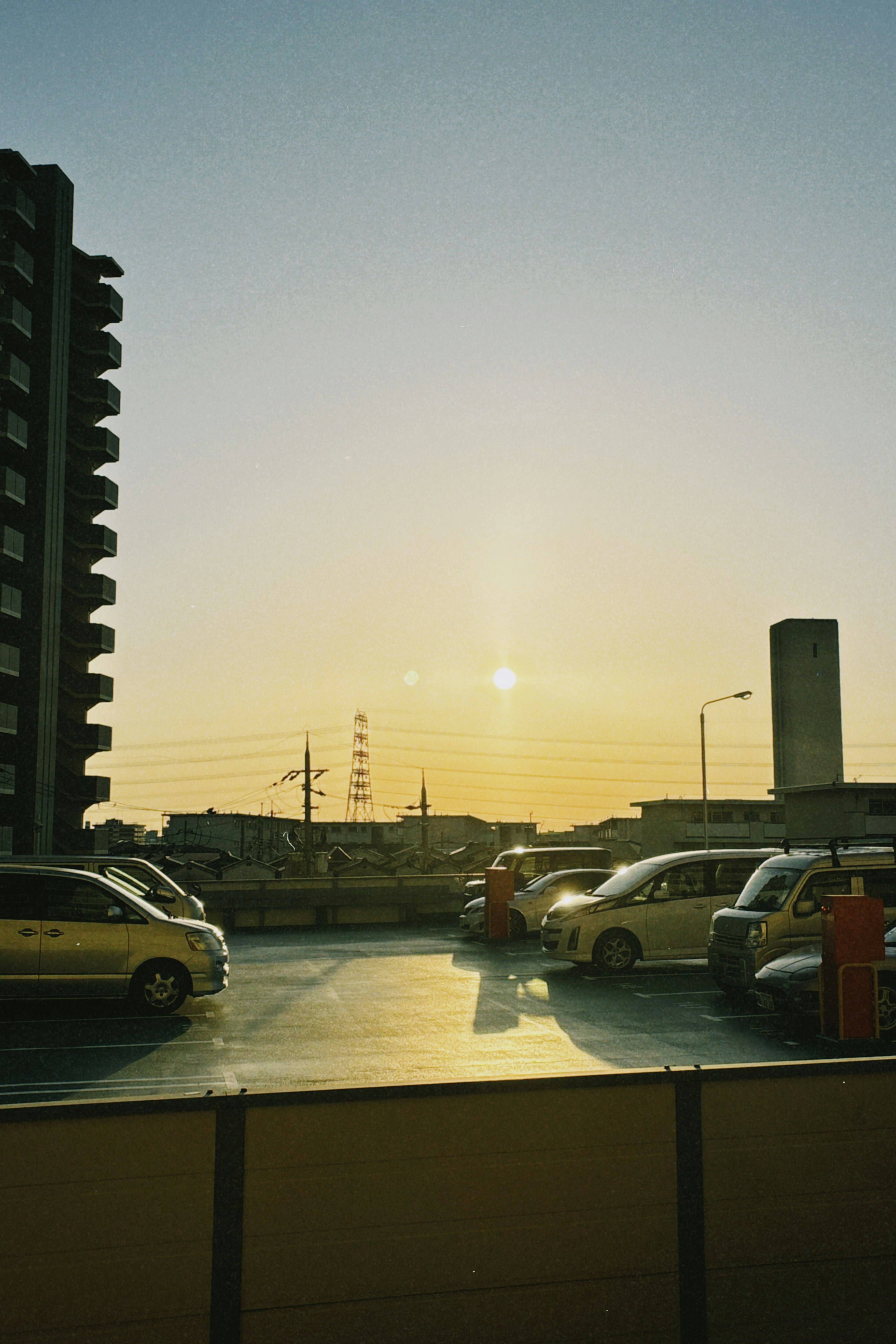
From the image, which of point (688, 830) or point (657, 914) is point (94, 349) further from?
point (657, 914)

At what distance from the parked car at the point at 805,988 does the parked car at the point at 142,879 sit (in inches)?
326

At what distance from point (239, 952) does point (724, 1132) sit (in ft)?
63.8

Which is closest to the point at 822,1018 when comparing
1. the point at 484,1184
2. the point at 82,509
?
the point at 484,1184

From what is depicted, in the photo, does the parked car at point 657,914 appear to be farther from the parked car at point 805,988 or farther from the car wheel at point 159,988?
the car wheel at point 159,988

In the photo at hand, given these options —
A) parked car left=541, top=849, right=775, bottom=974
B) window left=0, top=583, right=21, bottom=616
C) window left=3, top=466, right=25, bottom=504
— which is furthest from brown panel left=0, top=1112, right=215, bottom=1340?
window left=3, top=466, right=25, bottom=504

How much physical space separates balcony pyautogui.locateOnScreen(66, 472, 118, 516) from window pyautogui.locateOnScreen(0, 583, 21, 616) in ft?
25.8

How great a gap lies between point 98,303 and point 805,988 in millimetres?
58537

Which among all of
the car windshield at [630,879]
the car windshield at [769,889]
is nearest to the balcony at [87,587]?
the car windshield at [630,879]

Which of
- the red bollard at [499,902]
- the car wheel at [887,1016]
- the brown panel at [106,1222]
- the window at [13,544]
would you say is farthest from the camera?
the window at [13,544]

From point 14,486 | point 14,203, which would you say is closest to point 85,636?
point 14,486

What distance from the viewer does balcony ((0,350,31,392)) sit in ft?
171

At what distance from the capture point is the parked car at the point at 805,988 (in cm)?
1174

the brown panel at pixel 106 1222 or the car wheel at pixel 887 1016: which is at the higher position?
the brown panel at pixel 106 1222

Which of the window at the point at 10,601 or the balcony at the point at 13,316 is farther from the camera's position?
the balcony at the point at 13,316
